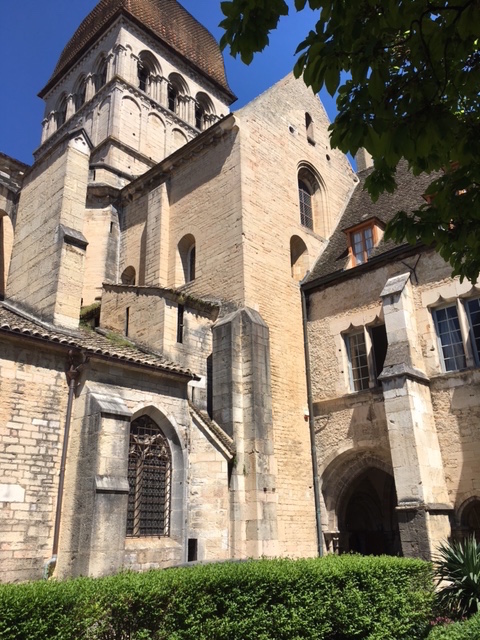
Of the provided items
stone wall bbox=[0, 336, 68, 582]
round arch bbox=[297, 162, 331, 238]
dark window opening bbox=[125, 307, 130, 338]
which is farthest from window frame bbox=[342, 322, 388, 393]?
stone wall bbox=[0, 336, 68, 582]

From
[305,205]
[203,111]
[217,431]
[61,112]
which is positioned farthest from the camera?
[61,112]

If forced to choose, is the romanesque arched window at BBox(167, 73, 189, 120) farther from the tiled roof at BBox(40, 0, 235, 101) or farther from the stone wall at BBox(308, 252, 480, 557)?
the stone wall at BBox(308, 252, 480, 557)

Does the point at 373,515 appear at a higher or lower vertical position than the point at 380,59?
lower

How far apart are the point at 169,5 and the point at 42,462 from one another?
3197 centimetres

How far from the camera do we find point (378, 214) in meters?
18.1

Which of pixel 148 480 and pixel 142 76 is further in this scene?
pixel 142 76

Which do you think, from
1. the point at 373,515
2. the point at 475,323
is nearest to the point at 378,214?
the point at 475,323

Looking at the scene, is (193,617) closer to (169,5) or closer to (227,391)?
(227,391)

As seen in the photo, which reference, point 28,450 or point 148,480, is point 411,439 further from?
point 28,450

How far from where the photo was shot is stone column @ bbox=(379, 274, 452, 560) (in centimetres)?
1196

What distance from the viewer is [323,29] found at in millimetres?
4211

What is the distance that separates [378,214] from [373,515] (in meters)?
9.76

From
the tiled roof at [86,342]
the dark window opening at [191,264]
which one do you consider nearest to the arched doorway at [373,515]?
the tiled roof at [86,342]

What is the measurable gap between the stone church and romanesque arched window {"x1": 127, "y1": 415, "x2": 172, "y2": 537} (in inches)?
1.4
